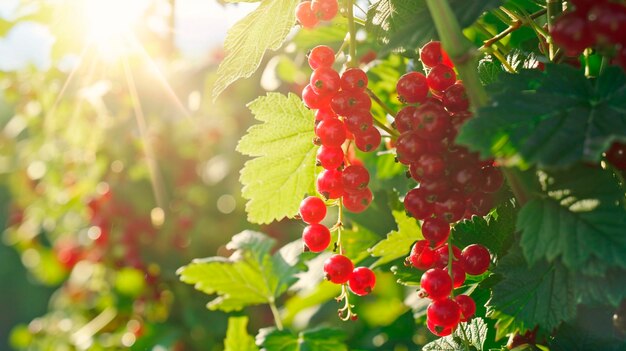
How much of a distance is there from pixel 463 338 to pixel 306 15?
0.57m

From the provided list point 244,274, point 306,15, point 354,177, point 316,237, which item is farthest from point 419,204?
point 244,274

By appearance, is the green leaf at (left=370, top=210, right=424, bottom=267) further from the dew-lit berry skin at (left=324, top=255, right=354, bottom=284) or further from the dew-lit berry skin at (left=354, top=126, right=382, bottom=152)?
the dew-lit berry skin at (left=354, top=126, right=382, bottom=152)

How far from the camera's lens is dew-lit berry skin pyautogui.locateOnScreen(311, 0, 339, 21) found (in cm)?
95

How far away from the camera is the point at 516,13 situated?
37.4 inches

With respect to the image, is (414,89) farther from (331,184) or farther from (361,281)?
(361,281)

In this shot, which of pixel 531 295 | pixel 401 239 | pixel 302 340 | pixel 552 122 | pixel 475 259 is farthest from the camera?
pixel 302 340

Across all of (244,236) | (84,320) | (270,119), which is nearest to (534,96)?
(270,119)

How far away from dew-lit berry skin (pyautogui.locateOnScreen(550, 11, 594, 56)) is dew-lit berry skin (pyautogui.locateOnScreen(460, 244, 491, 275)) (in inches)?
12.8

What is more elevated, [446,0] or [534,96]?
[446,0]

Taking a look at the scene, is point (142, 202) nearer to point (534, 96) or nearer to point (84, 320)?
point (84, 320)

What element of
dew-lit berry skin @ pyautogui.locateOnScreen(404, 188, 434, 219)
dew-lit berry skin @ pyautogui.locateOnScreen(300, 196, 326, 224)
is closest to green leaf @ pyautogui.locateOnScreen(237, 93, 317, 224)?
dew-lit berry skin @ pyautogui.locateOnScreen(300, 196, 326, 224)

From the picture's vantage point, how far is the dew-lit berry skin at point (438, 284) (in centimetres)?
87

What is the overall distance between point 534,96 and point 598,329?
386 millimetres

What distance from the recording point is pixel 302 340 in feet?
4.36
